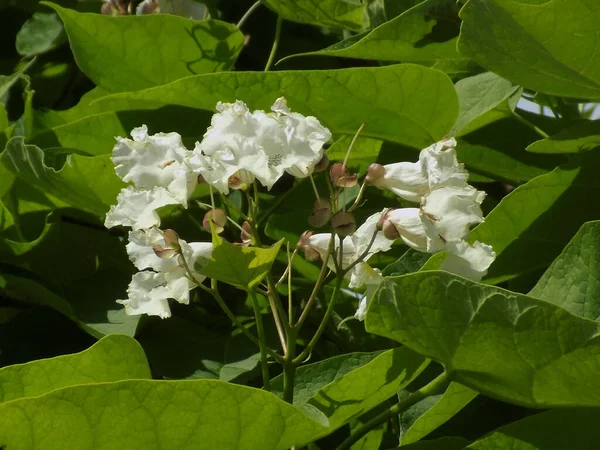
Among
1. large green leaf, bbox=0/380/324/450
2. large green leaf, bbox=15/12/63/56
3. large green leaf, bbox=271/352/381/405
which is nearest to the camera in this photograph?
large green leaf, bbox=0/380/324/450

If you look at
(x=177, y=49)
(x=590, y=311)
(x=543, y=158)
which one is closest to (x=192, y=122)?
(x=177, y=49)

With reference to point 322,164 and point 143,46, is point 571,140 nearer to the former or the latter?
point 322,164

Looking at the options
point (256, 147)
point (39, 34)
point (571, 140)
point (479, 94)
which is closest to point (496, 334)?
point (256, 147)

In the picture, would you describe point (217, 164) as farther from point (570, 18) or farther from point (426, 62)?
point (426, 62)

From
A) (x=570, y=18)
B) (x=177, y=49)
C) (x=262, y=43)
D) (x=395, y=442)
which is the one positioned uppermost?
(x=570, y=18)

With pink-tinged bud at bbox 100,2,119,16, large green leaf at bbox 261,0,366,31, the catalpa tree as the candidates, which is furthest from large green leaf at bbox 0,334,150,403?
pink-tinged bud at bbox 100,2,119,16

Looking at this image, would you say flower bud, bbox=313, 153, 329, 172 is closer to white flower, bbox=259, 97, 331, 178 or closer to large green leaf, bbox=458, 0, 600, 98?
white flower, bbox=259, 97, 331, 178
